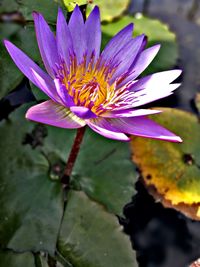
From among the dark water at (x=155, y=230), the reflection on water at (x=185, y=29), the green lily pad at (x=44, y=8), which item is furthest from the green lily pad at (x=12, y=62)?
the reflection on water at (x=185, y=29)

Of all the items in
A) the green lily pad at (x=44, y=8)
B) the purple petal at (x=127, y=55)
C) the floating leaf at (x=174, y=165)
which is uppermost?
the green lily pad at (x=44, y=8)

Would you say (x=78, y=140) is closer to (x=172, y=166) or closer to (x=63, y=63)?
(x=63, y=63)

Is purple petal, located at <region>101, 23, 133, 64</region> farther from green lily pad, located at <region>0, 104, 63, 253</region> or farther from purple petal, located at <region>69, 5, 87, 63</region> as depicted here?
green lily pad, located at <region>0, 104, 63, 253</region>

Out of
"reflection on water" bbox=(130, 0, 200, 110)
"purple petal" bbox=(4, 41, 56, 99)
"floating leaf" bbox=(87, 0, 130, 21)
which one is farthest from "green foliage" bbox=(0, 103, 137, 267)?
"floating leaf" bbox=(87, 0, 130, 21)

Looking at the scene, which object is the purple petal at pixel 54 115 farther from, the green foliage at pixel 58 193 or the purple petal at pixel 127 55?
the green foliage at pixel 58 193

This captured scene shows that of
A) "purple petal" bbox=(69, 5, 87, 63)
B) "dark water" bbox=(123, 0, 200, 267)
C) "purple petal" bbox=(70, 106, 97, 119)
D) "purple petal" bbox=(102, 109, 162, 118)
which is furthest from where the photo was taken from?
"dark water" bbox=(123, 0, 200, 267)

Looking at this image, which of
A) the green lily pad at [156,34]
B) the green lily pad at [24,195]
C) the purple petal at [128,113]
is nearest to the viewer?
the purple petal at [128,113]

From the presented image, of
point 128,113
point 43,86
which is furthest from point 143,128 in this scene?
point 43,86
